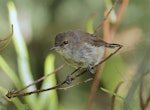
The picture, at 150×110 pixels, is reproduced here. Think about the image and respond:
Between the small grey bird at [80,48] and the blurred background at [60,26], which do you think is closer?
the small grey bird at [80,48]

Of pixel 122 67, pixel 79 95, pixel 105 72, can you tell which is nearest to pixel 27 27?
pixel 79 95

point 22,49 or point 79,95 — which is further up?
point 22,49

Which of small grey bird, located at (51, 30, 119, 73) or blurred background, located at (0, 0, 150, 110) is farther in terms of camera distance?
blurred background, located at (0, 0, 150, 110)

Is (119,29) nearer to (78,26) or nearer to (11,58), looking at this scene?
(78,26)

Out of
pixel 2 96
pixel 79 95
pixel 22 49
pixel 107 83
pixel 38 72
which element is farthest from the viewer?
pixel 38 72

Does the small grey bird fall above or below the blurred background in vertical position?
above

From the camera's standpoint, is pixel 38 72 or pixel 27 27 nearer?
pixel 27 27

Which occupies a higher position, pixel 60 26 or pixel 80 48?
pixel 80 48

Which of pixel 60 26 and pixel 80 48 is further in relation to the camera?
pixel 60 26

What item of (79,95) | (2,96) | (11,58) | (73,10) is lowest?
(79,95)

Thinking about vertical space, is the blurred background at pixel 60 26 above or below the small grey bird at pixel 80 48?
below

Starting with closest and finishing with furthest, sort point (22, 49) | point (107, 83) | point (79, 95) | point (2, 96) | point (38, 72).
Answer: point (2, 96), point (22, 49), point (107, 83), point (79, 95), point (38, 72)
